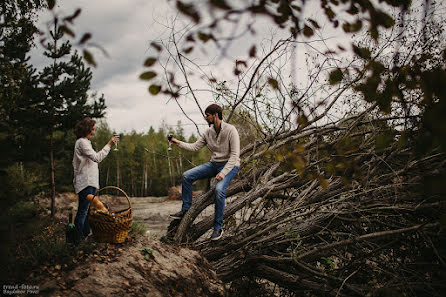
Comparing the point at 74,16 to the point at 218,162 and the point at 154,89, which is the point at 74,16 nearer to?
the point at 154,89

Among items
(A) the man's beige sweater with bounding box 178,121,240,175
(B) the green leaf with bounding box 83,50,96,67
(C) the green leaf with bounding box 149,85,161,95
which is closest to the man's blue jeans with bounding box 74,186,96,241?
(A) the man's beige sweater with bounding box 178,121,240,175

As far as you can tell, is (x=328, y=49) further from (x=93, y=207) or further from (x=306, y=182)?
(x=93, y=207)

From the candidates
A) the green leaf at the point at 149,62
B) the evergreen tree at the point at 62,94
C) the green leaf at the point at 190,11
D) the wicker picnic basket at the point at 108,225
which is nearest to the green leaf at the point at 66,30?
the green leaf at the point at 149,62

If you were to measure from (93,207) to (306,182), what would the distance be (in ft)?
9.88

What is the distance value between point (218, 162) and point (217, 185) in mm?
390

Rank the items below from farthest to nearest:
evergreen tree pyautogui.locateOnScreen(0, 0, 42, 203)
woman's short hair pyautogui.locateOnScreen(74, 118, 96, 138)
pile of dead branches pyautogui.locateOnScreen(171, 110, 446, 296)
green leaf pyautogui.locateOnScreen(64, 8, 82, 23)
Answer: evergreen tree pyautogui.locateOnScreen(0, 0, 42, 203), woman's short hair pyautogui.locateOnScreen(74, 118, 96, 138), pile of dead branches pyautogui.locateOnScreen(171, 110, 446, 296), green leaf pyautogui.locateOnScreen(64, 8, 82, 23)

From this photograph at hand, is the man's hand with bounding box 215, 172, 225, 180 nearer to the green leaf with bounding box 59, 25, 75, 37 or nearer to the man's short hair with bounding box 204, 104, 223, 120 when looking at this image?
the man's short hair with bounding box 204, 104, 223, 120

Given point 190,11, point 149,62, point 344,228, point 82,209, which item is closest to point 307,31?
point 190,11

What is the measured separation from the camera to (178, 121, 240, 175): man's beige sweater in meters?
3.63

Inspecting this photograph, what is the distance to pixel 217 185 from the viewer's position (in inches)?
140

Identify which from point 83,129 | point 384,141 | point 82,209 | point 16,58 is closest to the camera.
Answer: point 384,141

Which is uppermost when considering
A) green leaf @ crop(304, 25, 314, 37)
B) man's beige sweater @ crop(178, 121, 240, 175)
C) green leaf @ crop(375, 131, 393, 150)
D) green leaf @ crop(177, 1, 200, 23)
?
green leaf @ crop(304, 25, 314, 37)

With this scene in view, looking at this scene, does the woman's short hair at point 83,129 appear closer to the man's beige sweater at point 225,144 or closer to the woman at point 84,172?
the woman at point 84,172

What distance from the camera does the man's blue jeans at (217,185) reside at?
3514mm
